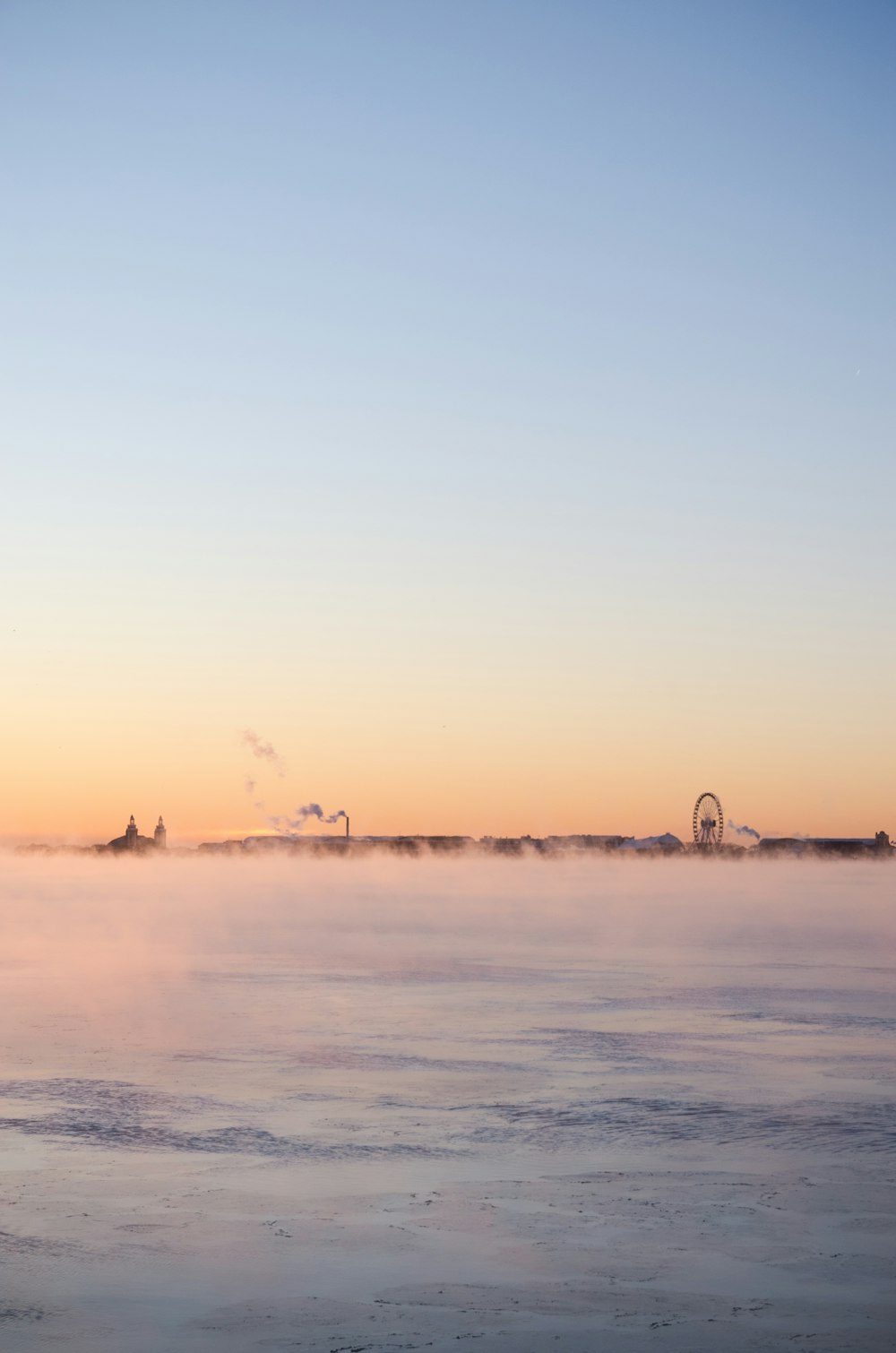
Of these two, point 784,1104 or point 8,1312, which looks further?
point 784,1104

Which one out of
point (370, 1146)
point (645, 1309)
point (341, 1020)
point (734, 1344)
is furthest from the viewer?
point (341, 1020)

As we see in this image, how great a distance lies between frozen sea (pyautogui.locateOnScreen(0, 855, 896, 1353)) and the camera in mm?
11664

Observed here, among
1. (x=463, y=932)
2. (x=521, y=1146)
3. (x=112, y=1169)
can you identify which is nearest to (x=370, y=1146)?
(x=521, y=1146)

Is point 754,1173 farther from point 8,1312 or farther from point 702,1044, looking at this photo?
point 702,1044

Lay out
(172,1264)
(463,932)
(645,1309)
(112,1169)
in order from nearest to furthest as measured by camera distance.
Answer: (645,1309) → (172,1264) → (112,1169) → (463,932)

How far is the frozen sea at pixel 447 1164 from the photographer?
11664mm

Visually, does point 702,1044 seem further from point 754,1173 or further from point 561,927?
point 561,927

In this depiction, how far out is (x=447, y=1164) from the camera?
16.8 meters

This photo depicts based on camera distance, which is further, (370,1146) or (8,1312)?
(370,1146)

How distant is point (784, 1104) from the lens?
20375 mm

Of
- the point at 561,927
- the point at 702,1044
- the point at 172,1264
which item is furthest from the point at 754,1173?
the point at 561,927

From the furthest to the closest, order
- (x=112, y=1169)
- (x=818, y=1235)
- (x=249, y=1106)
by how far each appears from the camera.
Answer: (x=249, y=1106) < (x=112, y=1169) < (x=818, y=1235)

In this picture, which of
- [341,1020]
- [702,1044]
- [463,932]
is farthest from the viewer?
[463,932]

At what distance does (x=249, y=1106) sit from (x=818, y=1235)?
8.95 m
